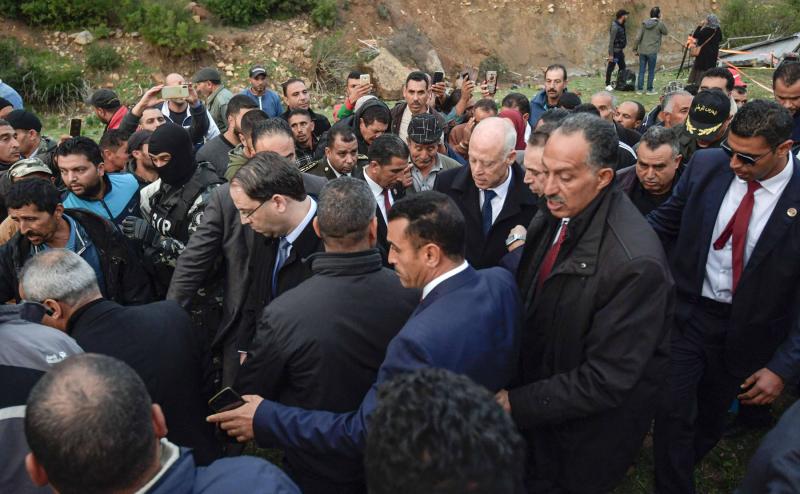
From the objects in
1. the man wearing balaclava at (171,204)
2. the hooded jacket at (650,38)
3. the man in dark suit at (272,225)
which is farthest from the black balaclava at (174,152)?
the hooded jacket at (650,38)

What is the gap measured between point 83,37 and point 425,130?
15.6m

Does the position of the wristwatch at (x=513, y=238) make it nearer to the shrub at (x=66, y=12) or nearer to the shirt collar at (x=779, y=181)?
the shirt collar at (x=779, y=181)

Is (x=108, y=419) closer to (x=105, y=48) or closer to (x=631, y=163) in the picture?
(x=631, y=163)

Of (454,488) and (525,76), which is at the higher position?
(454,488)

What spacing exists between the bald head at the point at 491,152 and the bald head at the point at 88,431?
10.0ft

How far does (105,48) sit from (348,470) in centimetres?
1731

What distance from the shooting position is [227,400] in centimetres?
266

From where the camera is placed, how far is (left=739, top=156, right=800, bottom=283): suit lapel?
131 inches

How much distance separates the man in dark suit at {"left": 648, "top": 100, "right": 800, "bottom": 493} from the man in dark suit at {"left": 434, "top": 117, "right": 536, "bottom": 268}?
37.0 inches

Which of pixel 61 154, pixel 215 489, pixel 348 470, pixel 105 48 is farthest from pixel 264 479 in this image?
pixel 105 48

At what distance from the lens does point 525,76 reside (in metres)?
21.6

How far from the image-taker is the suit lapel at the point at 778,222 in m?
3.32

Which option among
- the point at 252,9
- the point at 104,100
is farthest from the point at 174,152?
the point at 252,9

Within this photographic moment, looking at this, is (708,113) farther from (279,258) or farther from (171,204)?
(171,204)
